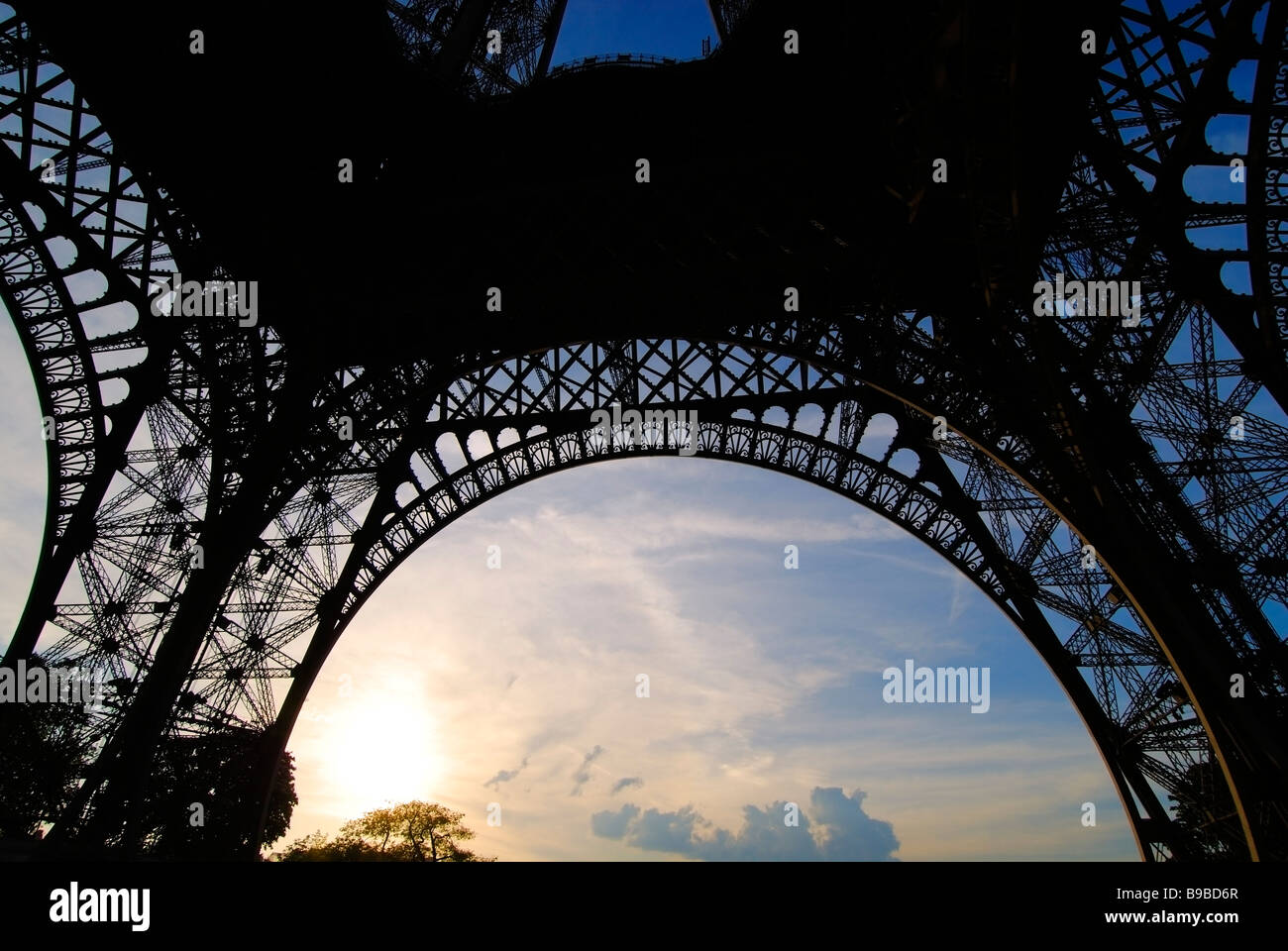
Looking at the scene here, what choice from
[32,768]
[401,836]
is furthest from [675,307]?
[401,836]

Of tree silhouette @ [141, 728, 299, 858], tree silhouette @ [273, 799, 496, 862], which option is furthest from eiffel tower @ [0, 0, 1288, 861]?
tree silhouette @ [273, 799, 496, 862]

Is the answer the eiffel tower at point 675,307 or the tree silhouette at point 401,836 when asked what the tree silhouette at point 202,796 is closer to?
the eiffel tower at point 675,307

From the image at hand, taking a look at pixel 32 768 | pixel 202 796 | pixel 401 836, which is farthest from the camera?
pixel 401 836

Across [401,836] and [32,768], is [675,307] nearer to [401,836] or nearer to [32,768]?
[32,768]

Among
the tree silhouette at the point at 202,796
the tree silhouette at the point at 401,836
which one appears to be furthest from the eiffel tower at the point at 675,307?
the tree silhouette at the point at 401,836
